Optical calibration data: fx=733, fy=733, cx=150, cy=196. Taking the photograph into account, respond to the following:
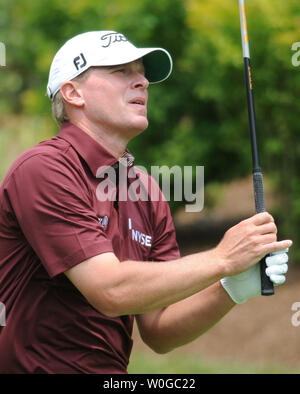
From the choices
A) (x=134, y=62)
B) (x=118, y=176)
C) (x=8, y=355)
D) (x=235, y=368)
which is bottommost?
(x=235, y=368)

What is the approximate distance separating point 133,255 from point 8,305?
24.6 inches

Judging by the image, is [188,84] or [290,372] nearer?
[290,372]

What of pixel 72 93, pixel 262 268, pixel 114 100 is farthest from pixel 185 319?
pixel 72 93

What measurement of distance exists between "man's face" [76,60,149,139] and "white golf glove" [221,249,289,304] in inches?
32.9

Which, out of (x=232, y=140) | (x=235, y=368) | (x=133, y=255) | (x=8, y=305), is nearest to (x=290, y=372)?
(x=235, y=368)

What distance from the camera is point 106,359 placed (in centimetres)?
316

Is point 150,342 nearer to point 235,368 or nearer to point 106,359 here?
point 106,359

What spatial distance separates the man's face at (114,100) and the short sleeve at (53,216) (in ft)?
1.65

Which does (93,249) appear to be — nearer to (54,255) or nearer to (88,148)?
(54,255)

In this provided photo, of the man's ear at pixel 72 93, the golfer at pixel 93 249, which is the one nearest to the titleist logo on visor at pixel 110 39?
the golfer at pixel 93 249

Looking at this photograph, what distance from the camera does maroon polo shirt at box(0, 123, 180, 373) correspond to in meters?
2.90

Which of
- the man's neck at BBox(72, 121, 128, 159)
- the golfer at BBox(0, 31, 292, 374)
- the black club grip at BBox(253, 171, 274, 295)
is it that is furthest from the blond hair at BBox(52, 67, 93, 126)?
the black club grip at BBox(253, 171, 274, 295)

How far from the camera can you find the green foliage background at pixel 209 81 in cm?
794

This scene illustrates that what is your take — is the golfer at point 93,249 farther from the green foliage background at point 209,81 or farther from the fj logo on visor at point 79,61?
the green foliage background at point 209,81
